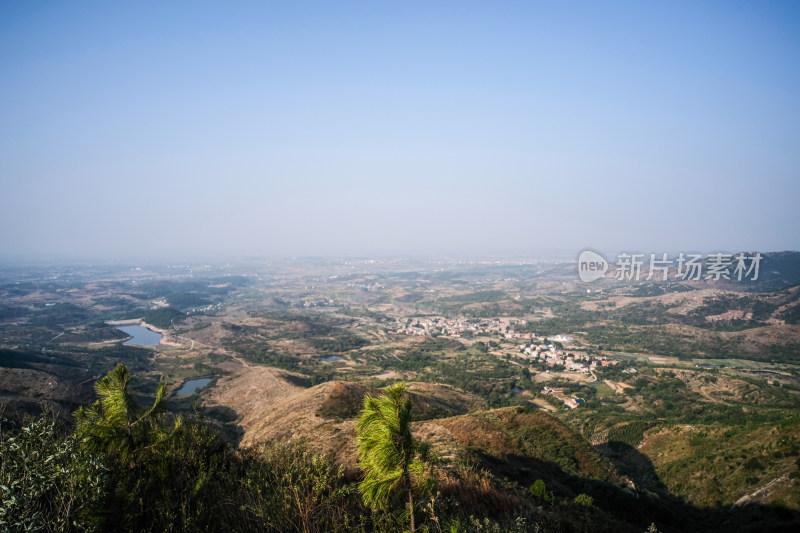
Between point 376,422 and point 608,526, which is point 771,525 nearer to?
point 608,526

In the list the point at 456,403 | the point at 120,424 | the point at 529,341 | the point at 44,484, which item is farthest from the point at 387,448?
the point at 529,341

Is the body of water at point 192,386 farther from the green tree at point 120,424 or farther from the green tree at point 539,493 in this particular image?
the green tree at point 120,424

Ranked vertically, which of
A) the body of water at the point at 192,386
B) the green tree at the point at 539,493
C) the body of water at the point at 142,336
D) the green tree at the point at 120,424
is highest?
the green tree at the point at 120,424

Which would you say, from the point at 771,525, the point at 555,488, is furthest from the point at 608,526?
the point at 771,525

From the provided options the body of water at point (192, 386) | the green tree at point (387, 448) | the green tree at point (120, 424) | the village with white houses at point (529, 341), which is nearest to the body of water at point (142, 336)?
the body of water at point (192, 386)

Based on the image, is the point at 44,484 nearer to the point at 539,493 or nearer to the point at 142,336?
the point at 539,493
